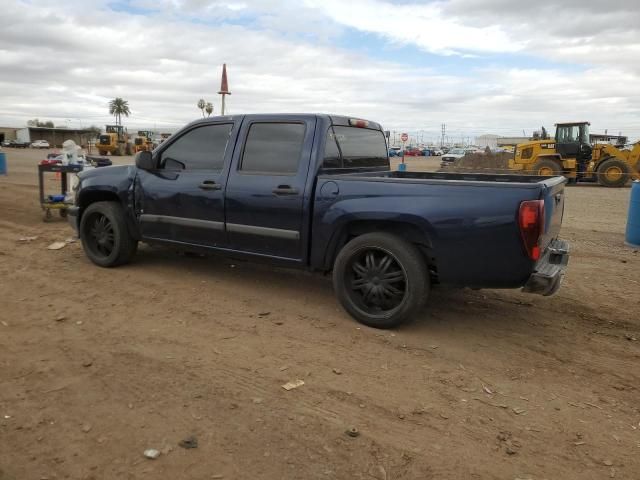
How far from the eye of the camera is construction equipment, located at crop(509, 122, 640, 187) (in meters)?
21.3

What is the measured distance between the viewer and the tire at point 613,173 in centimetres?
2111

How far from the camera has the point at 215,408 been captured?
10.3 feet

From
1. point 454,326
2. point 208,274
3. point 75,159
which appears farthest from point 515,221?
point 75,159

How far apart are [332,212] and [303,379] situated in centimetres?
160

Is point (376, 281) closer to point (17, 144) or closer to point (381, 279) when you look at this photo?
point (381, 279)

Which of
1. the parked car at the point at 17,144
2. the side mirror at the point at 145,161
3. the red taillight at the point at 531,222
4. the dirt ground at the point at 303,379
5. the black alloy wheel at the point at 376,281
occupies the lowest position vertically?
A: the dirt ground at the point at 303,379

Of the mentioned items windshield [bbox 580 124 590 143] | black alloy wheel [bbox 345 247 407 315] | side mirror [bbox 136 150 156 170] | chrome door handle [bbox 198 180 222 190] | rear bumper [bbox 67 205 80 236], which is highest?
windshield [bbox 580 124 590 143]

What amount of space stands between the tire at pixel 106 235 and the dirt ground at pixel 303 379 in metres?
0.36

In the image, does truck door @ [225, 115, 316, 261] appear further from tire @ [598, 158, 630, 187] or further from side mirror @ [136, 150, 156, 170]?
tire @ [598, 158, 630, 187]

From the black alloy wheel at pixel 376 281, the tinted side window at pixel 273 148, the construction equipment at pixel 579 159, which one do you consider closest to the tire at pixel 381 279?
the black alloy wheel at pixel 376 281

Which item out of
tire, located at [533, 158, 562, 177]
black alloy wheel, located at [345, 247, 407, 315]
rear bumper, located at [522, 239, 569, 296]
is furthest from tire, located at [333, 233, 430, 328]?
tire, located at [533, 158, 562, 177]

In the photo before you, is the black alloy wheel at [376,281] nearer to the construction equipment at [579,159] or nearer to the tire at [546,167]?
the construction equipment at [579,159]

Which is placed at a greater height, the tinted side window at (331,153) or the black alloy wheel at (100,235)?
the tinted side window at (331,153)

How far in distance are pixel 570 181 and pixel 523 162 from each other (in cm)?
214
